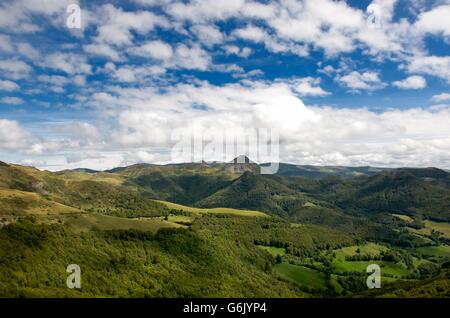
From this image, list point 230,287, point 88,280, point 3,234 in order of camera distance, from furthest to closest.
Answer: point 230,287, point 3,234, point 88,280

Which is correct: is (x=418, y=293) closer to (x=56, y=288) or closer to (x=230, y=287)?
(x=230, y=287)

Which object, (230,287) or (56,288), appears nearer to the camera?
(56,288)
